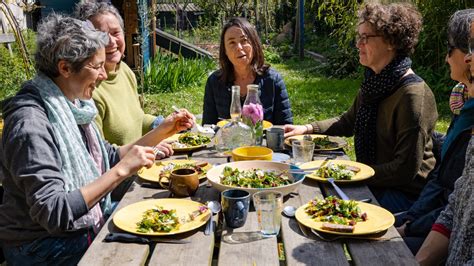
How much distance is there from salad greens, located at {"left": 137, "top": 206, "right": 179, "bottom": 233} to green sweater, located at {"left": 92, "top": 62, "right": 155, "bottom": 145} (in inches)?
50.0

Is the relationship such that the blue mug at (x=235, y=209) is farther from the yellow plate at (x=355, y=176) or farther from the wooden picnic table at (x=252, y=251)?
the yellow plate at (x=355, y=176)

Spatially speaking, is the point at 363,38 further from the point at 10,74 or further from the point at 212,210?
the point at 10,74

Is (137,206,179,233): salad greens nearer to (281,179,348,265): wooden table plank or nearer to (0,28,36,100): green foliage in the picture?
(281,179,348,265): wooden table plank

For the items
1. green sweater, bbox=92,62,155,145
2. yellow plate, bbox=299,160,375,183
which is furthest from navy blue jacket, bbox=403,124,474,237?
green sweater, bbox=92,62,155,145

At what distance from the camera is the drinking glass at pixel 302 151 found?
266 centimetres

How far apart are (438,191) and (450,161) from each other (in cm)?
18

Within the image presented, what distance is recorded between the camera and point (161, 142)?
297 centimetres

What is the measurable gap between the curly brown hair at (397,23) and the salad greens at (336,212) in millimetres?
1320

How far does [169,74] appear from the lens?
9180mm

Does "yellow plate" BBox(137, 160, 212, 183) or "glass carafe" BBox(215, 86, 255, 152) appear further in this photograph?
"glass carafe" BBox(215, 86, 255, 152)

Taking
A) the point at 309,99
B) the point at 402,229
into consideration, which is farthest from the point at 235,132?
the point at 309,99

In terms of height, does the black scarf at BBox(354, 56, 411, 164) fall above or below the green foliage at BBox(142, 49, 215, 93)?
above

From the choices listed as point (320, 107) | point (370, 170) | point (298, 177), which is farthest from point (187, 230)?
point (320, 107)

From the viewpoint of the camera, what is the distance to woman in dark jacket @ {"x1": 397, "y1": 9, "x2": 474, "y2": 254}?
238 cm
